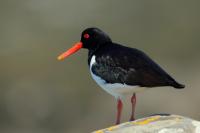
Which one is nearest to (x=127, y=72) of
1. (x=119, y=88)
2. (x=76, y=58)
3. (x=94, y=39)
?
(x=119, y=88)

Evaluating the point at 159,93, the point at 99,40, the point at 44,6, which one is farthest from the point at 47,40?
the point at 99,40

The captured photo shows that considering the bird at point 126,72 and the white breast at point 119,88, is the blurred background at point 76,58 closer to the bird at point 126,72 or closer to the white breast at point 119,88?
the bird at point 126,72

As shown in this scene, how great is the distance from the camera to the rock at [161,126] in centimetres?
1217

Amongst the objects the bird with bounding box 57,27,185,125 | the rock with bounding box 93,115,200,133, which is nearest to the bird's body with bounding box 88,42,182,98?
the bird with bounding box 57,27,185,125

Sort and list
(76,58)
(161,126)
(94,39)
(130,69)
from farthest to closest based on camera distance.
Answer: (76,58), (94,39), (130,69), (161,126)

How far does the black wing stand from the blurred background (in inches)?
440

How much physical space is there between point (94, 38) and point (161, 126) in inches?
118

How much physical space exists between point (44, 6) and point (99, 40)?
67.5 feet

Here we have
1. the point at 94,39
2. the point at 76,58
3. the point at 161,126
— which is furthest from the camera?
the point at 76,58

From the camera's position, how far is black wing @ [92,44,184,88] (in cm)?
1312

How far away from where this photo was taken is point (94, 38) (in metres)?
14.8

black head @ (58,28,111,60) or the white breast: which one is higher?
black head @ (58,28,111,60)

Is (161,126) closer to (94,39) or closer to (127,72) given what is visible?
(127,72)

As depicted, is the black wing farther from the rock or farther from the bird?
the rock
